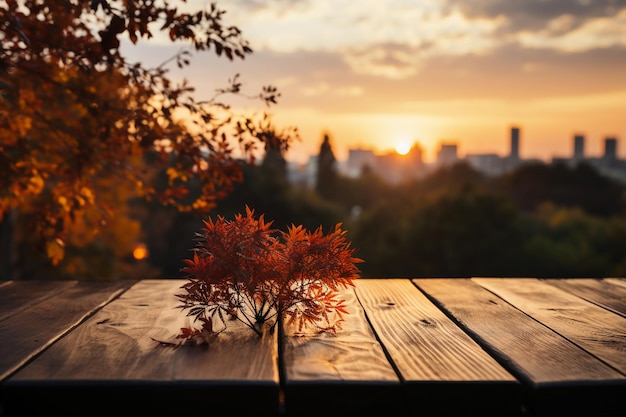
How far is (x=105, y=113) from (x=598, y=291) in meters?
2.92

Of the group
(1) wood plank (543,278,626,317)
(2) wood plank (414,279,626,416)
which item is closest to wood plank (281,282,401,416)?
(2) wood plank (414,279,626,416)

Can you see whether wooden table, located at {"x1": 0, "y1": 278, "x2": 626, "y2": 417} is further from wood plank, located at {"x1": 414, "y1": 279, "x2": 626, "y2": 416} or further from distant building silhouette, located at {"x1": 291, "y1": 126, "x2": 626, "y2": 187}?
distant building silhouette, located at {"x1": 291, "y1": 126, "x2": 626, "y2": 187}

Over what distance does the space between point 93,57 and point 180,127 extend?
0.63m

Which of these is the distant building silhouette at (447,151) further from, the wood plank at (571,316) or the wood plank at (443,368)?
the wood plank at (443,368)

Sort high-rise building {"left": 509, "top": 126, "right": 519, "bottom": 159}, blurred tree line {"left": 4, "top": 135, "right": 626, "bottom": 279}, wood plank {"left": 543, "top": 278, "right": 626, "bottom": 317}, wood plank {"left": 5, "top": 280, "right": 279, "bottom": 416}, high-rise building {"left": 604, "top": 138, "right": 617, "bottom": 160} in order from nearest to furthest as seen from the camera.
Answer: wood plank {"left": 5, "top": 280, "right": 279, "bottom": 416}
wood plank {"left": 543, "top": 278, "right": 626, "bottom": 317}
blurred tree line {"left": 4, "top": 135, "right": 626, "bottom": 279}
high-rise building {"left": 604, "top": 138, "right": 617, "bottom": 160}
high-rise building {"left": 509, "top": 126, "right": 519, "bottom": 159}

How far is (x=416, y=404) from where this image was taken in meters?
1.58

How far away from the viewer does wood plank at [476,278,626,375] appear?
1969mm

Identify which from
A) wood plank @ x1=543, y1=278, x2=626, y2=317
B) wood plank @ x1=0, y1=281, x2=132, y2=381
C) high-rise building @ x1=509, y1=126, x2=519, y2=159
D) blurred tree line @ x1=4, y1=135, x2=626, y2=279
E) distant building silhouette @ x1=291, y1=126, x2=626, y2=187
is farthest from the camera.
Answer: high-rise building @ x1=509, y1=126, x2=519, y2=159

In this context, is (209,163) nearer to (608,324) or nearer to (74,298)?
(74,298)

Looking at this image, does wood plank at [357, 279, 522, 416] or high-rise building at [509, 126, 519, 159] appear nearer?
wood plank at [357, 279, 522, 416]

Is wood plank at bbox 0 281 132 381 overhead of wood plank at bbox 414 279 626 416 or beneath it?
overhead

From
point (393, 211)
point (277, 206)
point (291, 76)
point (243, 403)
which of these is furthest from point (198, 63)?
point (291, 76)

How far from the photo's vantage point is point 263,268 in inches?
80.2

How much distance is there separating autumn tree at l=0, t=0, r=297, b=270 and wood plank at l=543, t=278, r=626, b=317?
5.58ft
